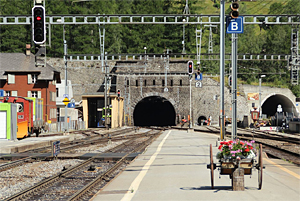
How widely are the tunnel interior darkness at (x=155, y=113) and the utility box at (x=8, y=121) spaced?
62.1 metres

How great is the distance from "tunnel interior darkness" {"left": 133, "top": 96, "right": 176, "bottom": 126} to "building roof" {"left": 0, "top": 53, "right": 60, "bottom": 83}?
28388mm

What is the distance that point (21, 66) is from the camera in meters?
66.1

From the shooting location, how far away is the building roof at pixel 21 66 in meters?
65.1

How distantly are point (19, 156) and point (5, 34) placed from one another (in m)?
82.5

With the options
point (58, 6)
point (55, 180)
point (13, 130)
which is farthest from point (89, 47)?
point (55, 180)

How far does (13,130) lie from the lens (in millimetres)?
31078

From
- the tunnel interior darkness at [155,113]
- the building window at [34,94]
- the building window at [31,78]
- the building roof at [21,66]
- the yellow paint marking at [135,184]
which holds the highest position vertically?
the building roof at [21,66]

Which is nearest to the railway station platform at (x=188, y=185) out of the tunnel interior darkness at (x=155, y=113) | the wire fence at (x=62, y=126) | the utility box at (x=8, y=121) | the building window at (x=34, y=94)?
the utility box at (x=8, y=121)

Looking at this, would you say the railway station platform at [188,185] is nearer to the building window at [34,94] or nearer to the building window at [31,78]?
the building window at [34,94]

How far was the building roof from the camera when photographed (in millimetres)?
65062

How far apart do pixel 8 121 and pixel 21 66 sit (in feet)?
124

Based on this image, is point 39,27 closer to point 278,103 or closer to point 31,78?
point 31,78

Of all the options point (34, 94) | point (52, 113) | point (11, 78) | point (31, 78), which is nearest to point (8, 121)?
point (34, 94)

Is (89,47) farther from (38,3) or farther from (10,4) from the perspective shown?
(38,3)
